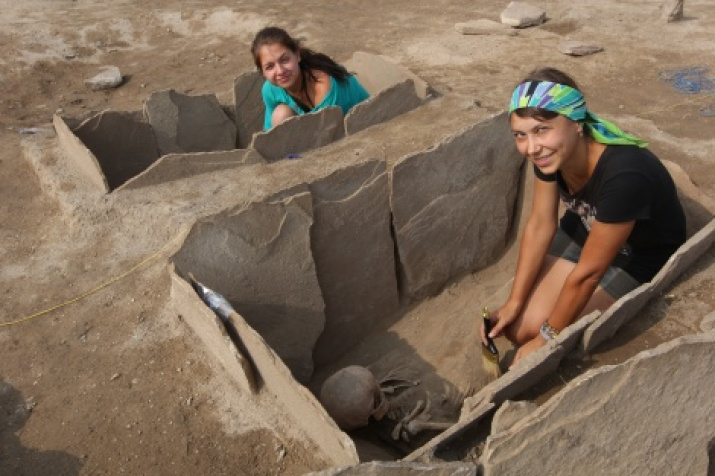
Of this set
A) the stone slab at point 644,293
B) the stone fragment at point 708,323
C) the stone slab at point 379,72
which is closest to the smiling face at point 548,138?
the stone slab at point 644,293

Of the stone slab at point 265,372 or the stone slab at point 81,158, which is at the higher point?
the stone slab at point 81,158

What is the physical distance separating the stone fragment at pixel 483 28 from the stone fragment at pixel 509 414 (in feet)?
21.7

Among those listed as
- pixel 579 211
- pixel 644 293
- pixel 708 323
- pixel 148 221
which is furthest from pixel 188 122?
pixel 708 323

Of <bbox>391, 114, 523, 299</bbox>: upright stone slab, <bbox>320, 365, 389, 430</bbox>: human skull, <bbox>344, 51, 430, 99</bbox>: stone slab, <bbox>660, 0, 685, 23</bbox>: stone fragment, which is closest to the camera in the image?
<bbox>320, 365, 389, 430</bbox>: human skull

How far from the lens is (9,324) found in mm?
3209

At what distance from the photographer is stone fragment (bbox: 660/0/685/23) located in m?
8.02

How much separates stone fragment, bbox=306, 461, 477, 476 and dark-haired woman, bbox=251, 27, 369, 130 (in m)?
2.87

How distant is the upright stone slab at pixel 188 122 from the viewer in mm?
4863

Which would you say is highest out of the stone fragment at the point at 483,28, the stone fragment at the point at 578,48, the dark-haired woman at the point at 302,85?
the dark-haired woman at the point at 302,85

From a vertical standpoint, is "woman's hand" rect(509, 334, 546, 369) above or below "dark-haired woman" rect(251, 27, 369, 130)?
below

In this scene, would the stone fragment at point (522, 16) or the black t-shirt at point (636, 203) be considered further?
the stone fragment at point (522, 16)

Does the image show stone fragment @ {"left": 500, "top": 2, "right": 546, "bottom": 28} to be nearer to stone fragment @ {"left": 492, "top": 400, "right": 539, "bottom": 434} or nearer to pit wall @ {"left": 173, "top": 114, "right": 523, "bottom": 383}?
pit wall @ {"left": 173, "top": 114, "right": 523, "bottom": 383}

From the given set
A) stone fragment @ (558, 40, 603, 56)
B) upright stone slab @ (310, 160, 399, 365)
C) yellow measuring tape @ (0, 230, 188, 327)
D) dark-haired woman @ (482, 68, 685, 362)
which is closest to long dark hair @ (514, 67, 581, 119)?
dark-haired woman @ (482, 68, 685, 362)

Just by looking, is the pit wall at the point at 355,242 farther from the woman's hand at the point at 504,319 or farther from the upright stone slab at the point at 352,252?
the woman's hand at the point at 504,319
